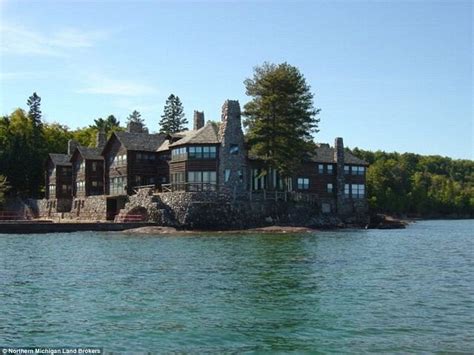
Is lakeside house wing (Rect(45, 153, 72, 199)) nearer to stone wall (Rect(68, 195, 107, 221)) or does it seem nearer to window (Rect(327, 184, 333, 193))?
stone wall (Rect(68, 195, 107, 221))

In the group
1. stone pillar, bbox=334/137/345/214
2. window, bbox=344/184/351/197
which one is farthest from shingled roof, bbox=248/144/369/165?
window, bbox=344/184/351/197

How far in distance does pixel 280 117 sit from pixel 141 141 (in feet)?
61.5

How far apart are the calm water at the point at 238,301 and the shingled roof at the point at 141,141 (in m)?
39.6

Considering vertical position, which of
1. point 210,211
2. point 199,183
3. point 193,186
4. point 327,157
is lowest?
point 210,211

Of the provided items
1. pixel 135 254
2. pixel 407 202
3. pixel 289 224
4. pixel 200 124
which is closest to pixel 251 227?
pixel 289 224

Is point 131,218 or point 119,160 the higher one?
point 119,160

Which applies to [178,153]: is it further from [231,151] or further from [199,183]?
[231,151]

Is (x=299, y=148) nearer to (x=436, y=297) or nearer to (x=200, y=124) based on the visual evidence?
(x=200, y=124)

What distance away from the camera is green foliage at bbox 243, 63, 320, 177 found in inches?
2717

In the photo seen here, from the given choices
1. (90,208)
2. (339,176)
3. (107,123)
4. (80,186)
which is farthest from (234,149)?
(107,123)

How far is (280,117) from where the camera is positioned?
7019cm

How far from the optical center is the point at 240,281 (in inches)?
988

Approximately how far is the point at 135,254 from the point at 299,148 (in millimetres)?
36599

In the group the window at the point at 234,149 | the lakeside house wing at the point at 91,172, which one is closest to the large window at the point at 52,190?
the lakeside house wing at the point at 91,172
